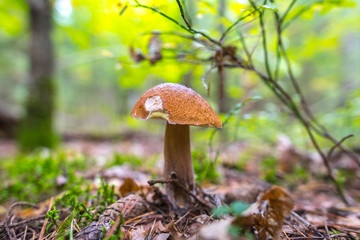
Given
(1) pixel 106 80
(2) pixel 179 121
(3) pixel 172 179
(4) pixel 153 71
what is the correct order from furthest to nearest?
(1) pixel 106 80 < (4) pixel 153 71 < (3) pixel 172 179 < (2) pixel 179 121

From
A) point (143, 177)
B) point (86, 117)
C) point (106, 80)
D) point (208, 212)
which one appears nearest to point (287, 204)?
point (208, 212)

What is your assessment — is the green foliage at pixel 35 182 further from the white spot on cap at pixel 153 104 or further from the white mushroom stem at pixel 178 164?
the white spot on cap at pixel 153 104

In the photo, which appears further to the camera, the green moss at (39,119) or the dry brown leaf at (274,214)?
the green moss at (39,119)

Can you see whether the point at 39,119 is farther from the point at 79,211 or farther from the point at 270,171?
the point at 270,171

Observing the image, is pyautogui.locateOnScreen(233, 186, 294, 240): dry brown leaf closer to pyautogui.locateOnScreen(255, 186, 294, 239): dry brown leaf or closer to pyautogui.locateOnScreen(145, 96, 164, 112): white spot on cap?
pyautogui.locateOnScreen(255, 186, 294, 239): dry brown leaf

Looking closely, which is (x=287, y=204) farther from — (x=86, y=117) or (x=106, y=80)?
(x=86, y=117)

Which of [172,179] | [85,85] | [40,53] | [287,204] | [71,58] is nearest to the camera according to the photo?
[287,204]

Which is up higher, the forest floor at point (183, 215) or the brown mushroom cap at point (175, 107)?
the brown mushroom cap at point (175, 107)

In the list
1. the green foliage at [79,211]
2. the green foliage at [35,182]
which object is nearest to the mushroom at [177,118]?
the green foliage at [79,211]
